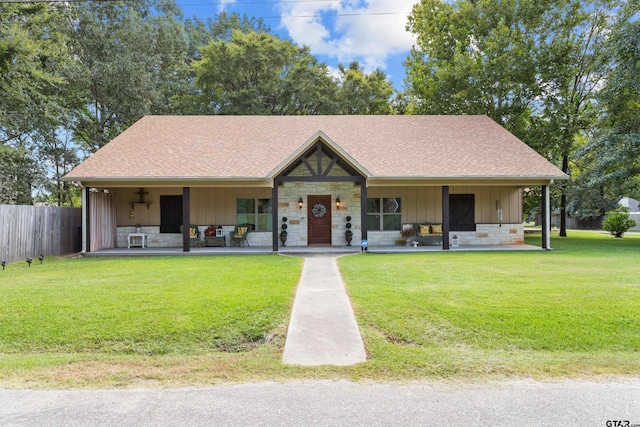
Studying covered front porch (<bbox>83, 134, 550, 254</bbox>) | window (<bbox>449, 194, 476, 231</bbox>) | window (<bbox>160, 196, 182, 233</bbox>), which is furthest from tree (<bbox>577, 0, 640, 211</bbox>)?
window (<bbox>160, 196, 182, 233</bbox>)

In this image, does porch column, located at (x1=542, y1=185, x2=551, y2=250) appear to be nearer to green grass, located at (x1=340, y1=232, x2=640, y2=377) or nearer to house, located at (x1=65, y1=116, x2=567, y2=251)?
house, located at (x1=65, y1=116, x2=567, y2=251)

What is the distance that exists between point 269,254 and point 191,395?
29.5 feet

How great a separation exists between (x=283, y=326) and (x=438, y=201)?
11.2m

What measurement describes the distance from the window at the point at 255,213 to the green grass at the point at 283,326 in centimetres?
621

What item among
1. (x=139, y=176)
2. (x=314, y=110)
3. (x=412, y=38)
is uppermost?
(x=412, y=38)

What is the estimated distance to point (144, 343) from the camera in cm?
474

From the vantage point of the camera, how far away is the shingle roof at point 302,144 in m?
12.8

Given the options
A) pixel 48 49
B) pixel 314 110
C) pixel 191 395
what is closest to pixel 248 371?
pixel 191 395

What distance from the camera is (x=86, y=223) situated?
12969mm

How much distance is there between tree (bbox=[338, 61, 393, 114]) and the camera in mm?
26422

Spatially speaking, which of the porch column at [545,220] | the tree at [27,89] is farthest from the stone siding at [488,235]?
the tree at [27,89]

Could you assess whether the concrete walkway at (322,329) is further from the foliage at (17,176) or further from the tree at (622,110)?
the foliage at (17,176)

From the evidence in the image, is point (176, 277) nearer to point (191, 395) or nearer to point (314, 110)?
point (191, 395)

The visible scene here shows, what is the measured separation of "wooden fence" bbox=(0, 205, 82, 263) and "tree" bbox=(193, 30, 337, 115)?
1251 cm
